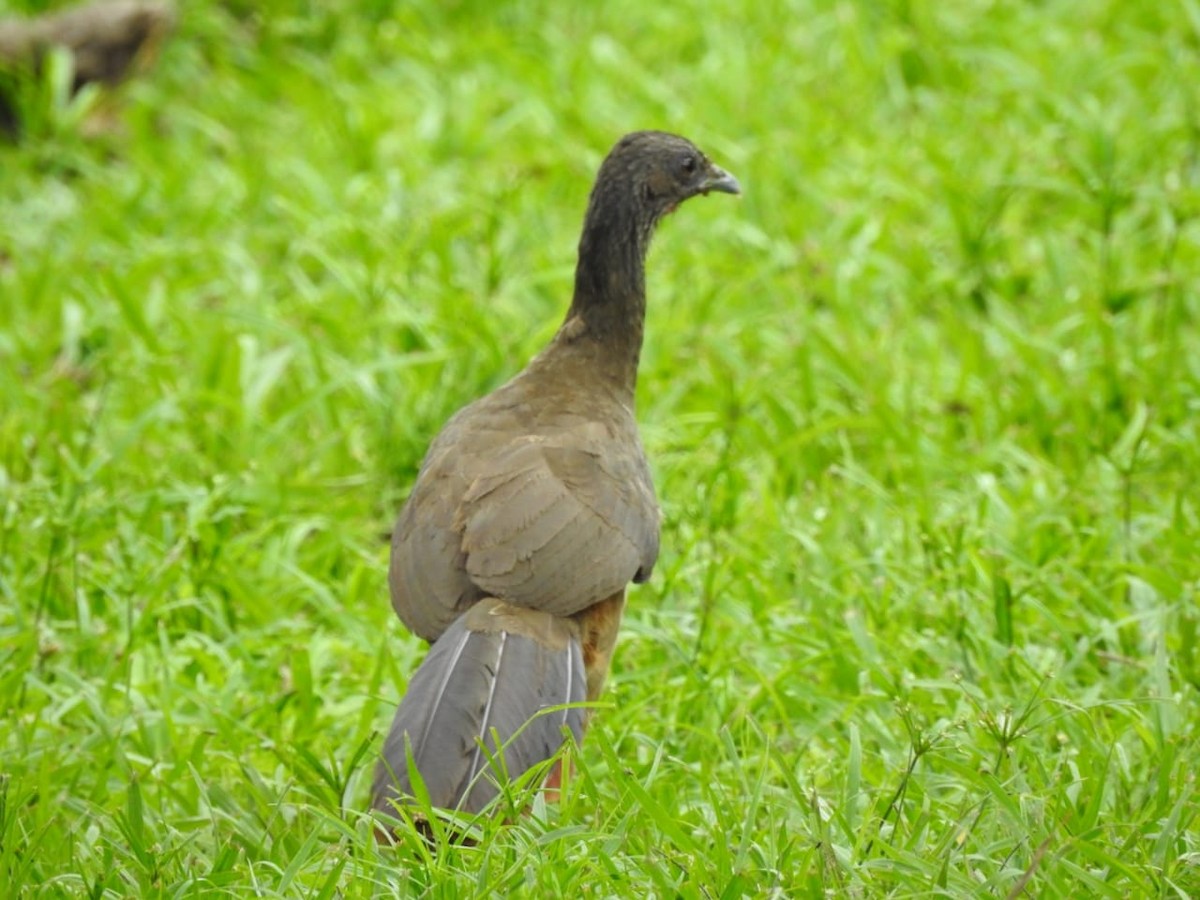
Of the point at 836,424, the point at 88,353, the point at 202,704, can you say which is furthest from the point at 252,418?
the point at 836,424

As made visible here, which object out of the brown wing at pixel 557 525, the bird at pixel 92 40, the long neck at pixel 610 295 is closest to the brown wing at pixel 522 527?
the brown wing at pixel 557 525

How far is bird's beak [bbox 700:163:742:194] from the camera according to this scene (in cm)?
493

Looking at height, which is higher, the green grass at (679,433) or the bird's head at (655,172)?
the bird's head at (655,172)

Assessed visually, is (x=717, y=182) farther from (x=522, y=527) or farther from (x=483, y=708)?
(x=483, y=708)

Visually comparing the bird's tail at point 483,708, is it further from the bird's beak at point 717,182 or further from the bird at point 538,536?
the bird's beak at point 717,182

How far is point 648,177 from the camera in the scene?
479 centimetres

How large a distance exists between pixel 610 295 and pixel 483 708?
57.9 inches

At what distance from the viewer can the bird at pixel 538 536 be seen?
3611mm

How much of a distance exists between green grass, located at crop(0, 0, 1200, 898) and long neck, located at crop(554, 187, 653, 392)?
1.81 feet

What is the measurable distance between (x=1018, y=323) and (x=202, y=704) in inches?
139

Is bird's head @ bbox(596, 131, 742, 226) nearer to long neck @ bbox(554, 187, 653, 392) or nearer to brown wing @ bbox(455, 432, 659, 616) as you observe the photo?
long neck @ bbox(554, 187, 653, 392)

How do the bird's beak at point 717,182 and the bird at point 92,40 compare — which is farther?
the bird at point 92,40

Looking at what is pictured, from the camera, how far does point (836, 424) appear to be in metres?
5.59

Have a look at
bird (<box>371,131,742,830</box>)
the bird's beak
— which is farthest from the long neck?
the bird's beak
